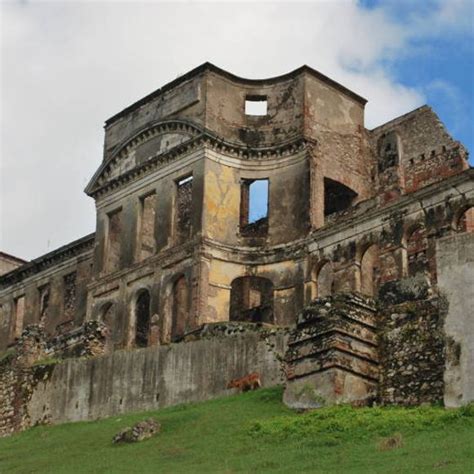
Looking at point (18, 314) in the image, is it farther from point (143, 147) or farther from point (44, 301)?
point (143, 147)

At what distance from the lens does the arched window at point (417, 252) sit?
36219 millimetres

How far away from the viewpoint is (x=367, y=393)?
Result: 65.5 feet

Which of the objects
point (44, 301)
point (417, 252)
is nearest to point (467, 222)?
point (417, 252)

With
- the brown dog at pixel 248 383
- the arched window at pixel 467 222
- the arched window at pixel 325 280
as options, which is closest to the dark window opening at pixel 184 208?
the arched window at pixel 325 280

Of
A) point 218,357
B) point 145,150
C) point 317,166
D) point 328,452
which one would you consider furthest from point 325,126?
point 328,452

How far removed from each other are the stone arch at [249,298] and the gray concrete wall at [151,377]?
12620mm

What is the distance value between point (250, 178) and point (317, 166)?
8.12 feet

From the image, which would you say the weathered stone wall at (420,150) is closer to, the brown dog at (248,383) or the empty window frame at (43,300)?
the empty window frame at (43,300)

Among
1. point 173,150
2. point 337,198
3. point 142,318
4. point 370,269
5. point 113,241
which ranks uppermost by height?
point 173,150

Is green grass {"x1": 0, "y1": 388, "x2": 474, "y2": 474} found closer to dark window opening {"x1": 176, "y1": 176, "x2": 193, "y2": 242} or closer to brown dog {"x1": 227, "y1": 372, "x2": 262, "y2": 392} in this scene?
brown dog {"x1": 227, "y1": 372, "x2": 262, "y2": 392}

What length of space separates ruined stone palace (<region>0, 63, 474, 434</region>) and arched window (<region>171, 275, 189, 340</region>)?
0.27 feet

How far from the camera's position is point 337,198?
41.7 metres

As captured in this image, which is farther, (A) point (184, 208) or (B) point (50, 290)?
(B) point (50, 290)

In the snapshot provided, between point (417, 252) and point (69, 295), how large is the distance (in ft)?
58.1
